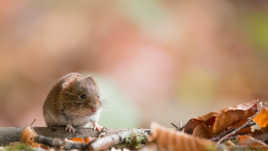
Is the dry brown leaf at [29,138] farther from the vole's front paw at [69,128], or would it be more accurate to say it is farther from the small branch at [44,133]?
the vole's front paw at [69,128]

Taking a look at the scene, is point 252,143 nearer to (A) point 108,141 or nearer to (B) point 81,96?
(A) point 108,141

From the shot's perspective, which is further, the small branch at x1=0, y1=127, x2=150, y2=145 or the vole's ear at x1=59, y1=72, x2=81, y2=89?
the vole's ear at x1=59, y1=72, x2=81, y2=89

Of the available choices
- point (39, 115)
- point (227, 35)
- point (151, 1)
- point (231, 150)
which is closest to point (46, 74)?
point (39, 115)

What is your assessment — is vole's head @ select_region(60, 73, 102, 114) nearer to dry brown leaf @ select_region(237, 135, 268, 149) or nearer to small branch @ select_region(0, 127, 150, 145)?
small branch @ select_region(0, 127, 150, 145)

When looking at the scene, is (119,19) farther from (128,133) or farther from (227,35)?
(128,133)

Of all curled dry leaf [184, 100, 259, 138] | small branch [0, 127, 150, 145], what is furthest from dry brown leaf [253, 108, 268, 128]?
small branch [0, 127, 150, 145]

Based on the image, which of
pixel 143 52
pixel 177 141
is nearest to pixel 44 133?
pixel 177 141
